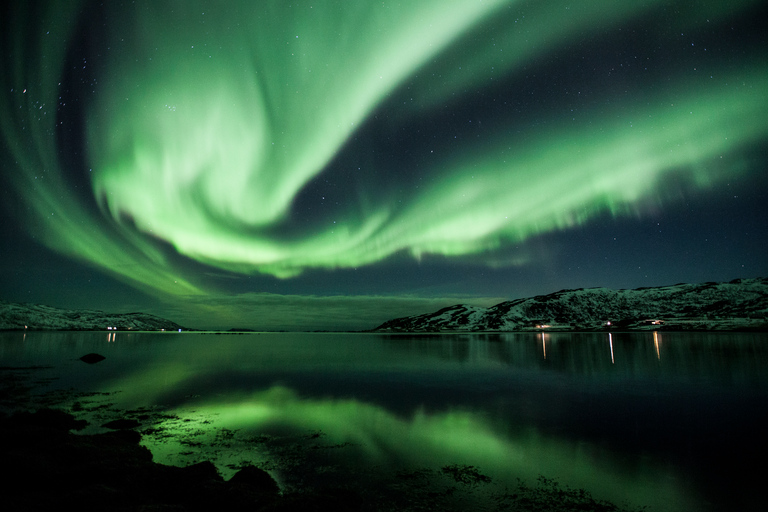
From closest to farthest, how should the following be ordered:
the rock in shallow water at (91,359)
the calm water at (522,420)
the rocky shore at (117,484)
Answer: the rocky shore at (117,484)
the calm water at (522,420)
the rock in shallow water at (91,359)

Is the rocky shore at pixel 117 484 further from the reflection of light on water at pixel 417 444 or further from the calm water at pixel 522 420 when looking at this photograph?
the calm water at pixel 522 420

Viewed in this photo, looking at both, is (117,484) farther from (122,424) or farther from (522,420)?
(522,420)

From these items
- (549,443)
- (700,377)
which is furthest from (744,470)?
(700,377)

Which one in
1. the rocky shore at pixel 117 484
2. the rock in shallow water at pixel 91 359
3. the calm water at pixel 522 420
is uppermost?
the rocky shore at pixel 117 484

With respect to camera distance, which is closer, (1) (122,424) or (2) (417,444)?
(2) (417,444)

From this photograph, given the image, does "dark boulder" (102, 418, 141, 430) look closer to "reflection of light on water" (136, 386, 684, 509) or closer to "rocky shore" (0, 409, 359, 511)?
"reflection of light on water" (136, 386, 684, 509)

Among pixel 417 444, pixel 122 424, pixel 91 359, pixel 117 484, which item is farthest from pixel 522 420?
pixel 91 359

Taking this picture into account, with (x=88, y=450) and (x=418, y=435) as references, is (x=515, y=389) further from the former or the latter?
(x=88, y=450)

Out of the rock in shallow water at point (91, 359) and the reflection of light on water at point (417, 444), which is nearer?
the reflection of light on water at point (417, 444)

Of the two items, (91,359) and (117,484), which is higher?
(117,484)

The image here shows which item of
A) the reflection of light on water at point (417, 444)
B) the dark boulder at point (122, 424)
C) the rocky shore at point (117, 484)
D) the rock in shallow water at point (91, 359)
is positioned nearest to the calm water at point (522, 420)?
the reflection of light on water at point (417, 444)

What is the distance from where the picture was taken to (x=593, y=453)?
17516 mm

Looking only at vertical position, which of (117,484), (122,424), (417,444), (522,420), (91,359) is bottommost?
(522,420)

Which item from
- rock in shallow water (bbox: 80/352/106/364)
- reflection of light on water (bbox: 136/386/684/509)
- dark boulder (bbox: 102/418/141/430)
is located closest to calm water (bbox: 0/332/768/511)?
reflection of light on water (bbox: 136/386/684/509)
